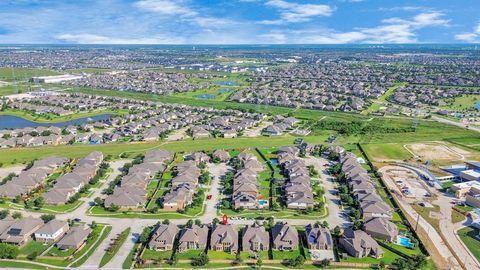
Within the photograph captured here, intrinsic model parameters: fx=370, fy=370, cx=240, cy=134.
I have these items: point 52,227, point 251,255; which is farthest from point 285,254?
point 52,227

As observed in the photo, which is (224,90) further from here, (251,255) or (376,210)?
(251,255)

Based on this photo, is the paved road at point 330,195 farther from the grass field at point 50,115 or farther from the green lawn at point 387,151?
the grass field at point 50,115

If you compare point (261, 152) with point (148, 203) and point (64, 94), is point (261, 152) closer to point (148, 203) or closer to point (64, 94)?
point (148, 203)

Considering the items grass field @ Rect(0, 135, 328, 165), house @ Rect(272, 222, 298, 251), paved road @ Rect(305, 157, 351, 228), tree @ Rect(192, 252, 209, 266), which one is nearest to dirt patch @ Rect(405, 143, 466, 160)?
grass field @ Rect(0, 135, 328, 165)

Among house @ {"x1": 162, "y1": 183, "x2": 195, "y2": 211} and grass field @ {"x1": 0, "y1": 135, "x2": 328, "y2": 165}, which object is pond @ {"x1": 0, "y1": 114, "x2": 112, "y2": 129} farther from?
house @ {"x1": 162, "y1": 183, "x2": 195, "y2": 211}

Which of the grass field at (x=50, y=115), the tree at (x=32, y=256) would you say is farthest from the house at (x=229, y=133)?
the tree at (x=32, y=256)

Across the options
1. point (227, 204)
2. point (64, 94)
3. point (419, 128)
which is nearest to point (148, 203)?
point (227, 204)
